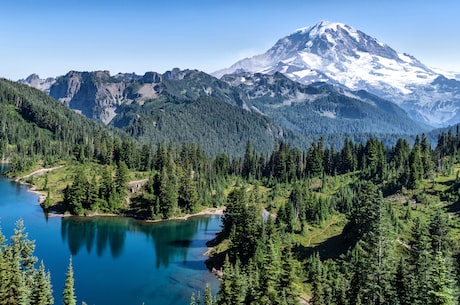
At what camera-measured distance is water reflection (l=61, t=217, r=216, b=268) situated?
13738 centimetres

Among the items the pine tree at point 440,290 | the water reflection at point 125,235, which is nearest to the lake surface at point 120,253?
the water reflection at point 125,235

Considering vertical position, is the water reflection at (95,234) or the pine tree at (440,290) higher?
the pine tree at (440,290)

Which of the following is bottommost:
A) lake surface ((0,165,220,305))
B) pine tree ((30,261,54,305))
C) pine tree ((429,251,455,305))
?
lake surface ((0,165,220,305))

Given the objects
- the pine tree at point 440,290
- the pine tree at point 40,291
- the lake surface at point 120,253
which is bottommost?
the lake surface at point 120,253

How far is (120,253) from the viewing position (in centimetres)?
13662

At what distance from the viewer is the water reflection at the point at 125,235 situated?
137375 millimetres

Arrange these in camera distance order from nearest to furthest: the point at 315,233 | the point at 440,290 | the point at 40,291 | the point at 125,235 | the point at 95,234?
1. the point at 440,290
2. the point at 40,291
3. the point at 315,233
4. the point at 95,234
5. the point at 125,235

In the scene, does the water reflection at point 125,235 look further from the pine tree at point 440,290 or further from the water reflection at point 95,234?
the pine tree at point 440,290

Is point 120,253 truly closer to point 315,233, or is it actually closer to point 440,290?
point 315,233

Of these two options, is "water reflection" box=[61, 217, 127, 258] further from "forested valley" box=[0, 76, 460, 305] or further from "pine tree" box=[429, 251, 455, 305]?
"pine tree" box=[429, 251, 455, 305]

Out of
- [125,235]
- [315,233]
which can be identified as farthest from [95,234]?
[315,233]

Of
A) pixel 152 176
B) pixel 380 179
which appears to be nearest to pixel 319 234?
pixel 380 179

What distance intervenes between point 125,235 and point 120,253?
1695 cm

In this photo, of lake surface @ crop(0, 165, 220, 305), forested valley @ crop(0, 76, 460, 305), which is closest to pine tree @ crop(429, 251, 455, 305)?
forested valley @ crop(0, 76, 460, 305)
